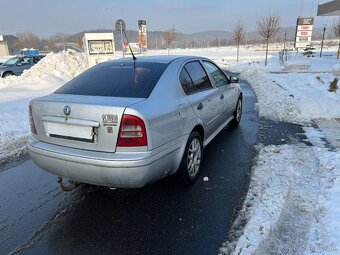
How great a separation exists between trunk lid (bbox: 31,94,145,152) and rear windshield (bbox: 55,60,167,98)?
0.18 meters

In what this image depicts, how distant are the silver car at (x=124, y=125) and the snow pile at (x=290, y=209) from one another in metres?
0.95

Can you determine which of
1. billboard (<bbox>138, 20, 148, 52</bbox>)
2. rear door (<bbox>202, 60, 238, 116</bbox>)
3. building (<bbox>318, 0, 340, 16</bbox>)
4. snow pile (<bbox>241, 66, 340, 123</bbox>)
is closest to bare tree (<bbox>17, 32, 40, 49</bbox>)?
billboard (<bbox>138, 20, 148, 52</bbox>)

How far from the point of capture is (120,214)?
11.0ft

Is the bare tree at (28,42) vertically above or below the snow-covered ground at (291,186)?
above

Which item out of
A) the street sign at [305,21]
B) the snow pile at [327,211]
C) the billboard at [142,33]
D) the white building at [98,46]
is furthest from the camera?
the billboard at [142,33]

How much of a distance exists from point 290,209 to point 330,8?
84.4ft

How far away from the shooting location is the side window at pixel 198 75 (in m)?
4.18

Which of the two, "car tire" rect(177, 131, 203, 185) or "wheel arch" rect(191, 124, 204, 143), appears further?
"wheel arch" rect(191, 124, 204, 143)

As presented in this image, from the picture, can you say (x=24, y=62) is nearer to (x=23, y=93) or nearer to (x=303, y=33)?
(x=23, y=93)

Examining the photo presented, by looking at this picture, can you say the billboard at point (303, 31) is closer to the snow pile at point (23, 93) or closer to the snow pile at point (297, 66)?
the snow pile at point (297, 66)

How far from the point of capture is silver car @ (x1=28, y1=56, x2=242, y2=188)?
2.91m

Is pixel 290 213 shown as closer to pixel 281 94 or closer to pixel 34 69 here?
pixel 281 94

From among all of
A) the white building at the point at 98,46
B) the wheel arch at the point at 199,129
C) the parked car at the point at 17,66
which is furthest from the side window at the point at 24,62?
the wheel arch at the point at 199,129

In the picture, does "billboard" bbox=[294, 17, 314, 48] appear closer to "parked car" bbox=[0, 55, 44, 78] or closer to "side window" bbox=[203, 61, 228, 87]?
"parked car" bbox=[0, 55, 44, 78]
